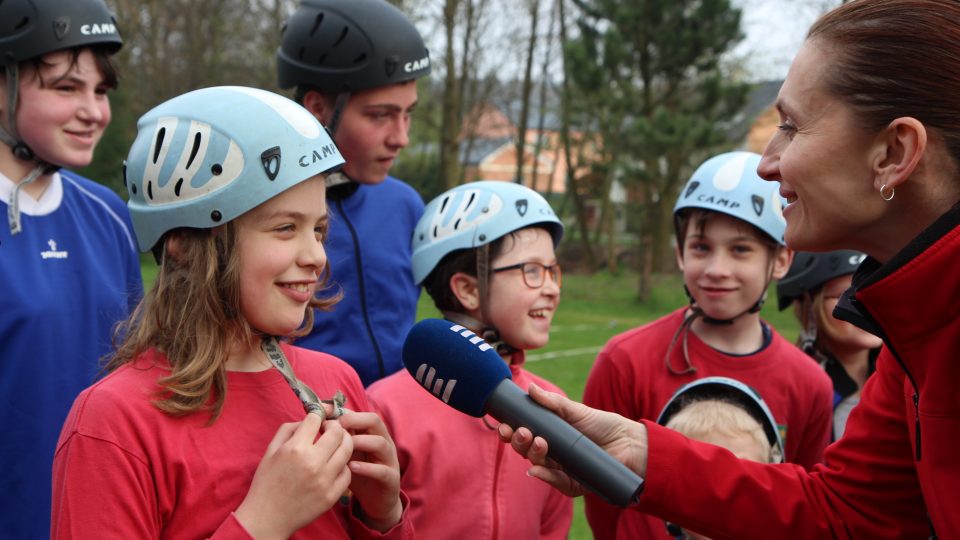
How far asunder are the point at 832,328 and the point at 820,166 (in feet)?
9.14

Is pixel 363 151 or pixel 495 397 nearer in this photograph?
pixel 495 397

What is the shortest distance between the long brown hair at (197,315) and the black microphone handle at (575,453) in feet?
2.64

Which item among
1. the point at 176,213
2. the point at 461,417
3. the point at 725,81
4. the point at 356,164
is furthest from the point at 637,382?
the point at 725,81

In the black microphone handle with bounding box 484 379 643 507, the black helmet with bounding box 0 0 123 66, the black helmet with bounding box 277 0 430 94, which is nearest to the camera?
the black microphone handle with bounding box 484 379 643 507

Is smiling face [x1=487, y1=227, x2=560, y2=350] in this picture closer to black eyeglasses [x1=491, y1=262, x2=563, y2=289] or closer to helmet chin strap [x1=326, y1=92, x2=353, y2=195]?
black eyeglasses [x1=491, y1=262, x2=563, y2=289]

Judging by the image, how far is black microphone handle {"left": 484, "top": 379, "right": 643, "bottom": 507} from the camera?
2.32 m

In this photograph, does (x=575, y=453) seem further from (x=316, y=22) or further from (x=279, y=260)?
(x=316, y=22)

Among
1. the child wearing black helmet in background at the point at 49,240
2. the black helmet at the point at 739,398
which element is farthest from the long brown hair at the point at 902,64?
the child wearing black helmet in background at the point at 49,240

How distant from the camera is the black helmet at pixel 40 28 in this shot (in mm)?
3721

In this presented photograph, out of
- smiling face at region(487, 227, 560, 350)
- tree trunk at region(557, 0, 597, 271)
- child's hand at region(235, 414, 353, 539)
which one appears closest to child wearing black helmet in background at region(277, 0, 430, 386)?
smiling face at region(487, 227, 560, 350)

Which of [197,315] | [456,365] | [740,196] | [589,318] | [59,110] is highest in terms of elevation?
[59,110]

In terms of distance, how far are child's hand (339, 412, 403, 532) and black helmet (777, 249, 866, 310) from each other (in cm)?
319

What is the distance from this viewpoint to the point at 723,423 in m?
3.62

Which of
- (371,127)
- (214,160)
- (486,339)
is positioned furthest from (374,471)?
(371,127)
